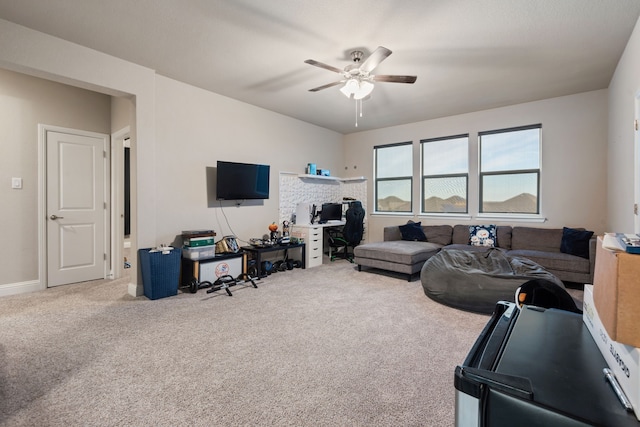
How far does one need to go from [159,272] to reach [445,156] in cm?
513

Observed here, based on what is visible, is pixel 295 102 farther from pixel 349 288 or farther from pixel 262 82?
pixel 349 288

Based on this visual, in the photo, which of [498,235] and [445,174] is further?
[445,174]

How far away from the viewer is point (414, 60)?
3.46 m

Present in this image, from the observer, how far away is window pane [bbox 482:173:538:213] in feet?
16.4

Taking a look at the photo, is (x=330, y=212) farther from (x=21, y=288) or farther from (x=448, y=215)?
(x=21, y=288)

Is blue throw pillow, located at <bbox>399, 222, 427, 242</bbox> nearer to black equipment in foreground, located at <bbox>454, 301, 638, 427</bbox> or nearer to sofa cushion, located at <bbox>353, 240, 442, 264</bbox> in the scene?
sofa cushion, located at <bbox>353, 240, 442, 264</bbox>

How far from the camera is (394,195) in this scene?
6492 mm

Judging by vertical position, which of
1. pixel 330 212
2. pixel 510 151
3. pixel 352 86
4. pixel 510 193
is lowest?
pixel 330 212

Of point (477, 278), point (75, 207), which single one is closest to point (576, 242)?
point (477, 278)

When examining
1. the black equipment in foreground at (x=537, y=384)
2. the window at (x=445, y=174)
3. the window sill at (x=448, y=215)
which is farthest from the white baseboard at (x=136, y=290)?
the window at (x=445, y=174)

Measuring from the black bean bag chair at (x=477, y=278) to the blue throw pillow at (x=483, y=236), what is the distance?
4.20 ft

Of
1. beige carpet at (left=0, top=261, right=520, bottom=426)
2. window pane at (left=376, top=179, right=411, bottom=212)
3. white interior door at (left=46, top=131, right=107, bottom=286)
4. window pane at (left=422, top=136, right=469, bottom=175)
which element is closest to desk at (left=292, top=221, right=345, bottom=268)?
beige carpet at (left=0, top=261, right=520, bottom=426)

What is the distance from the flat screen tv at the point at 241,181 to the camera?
448 centimetres

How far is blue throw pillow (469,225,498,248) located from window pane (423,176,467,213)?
0.57m
